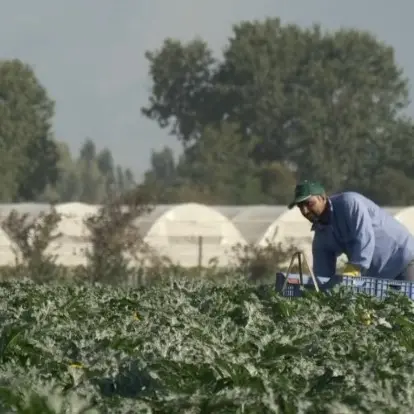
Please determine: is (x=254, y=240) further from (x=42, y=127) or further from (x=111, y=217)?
(x=42, y=127)

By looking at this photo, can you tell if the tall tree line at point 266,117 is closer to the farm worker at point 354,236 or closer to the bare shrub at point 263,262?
the bare shrub at point 263,262

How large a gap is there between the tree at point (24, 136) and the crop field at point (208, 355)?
64680 millimetres

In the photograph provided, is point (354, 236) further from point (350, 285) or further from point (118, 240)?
point (118, 240)

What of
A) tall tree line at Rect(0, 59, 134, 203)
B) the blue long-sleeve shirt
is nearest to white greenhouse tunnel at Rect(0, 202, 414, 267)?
the blue long-sleeve shirt

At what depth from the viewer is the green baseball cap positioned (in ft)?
36.4

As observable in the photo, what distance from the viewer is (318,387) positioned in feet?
19.8

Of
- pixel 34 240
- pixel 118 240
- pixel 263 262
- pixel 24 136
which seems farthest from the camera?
pixel 24 136

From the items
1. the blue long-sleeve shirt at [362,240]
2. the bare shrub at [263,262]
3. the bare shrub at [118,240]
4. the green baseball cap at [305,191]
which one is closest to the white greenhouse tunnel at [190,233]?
the bare shrub at [263,262]

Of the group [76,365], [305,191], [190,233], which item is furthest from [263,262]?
[76,365]

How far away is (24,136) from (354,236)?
68563mm

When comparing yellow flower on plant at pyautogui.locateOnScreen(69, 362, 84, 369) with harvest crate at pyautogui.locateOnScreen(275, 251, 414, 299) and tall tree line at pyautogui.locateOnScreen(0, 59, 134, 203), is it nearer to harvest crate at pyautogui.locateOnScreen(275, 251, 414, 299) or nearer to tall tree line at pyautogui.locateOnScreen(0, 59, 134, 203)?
harvest crate at pyautogui.locateOnScreen(275, 251, 414, 299)

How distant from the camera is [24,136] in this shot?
79.1 metres

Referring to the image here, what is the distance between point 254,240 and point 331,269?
27378 millimetres

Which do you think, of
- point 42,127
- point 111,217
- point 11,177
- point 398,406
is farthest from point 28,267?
point 42,127
